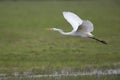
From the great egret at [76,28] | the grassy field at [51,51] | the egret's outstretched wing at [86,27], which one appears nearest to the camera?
the egret's outstretched wing at [86,27]

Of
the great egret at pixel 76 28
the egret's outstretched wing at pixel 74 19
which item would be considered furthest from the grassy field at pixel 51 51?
the egret's outstretched wing at pixel 74 19

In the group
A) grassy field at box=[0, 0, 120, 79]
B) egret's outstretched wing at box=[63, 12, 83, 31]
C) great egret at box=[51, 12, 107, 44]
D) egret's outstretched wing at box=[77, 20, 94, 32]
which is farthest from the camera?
grassy field at box=[0, 0, 120, 79]

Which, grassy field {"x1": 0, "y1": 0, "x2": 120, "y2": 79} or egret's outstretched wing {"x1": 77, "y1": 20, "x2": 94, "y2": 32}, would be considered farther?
grassy field {"x1": 0, "y1": 0, "x2": 120, "y2": 79}

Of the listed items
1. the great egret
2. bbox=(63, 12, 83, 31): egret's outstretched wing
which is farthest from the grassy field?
bbox=(63, 12, 83, 31): egret's outstretched wing

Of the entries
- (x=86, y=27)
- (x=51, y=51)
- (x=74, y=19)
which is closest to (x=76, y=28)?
(x=86, y=27)

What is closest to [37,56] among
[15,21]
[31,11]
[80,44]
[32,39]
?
[80,44]

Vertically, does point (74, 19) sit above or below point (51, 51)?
above

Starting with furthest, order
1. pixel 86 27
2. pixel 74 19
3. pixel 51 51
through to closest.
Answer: pixel 51 51 → pixel 74 19 → pixel 86 27

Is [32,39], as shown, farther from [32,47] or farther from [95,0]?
[95,0]

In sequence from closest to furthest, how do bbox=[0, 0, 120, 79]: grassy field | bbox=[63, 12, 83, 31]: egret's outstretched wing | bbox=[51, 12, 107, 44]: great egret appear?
bbox=[51, 12, 107, 44]: great egret
bbox=[63, 12, 83, 31]: egret's outstretched wing
bbox=[0, 0, 120, 79]: grassy field

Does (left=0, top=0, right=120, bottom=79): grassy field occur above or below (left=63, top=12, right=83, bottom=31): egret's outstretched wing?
below

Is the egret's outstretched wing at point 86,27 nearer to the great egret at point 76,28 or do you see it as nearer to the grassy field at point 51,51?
the great egret at point 76,28

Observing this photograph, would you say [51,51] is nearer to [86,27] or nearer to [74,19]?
[74,19]

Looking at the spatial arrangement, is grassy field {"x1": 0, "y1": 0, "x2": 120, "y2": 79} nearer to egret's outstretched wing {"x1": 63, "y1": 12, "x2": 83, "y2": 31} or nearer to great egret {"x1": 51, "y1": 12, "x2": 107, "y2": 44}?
great egret {"x1": 51, "y1": 12, "x2": 107, "y2": 44}
